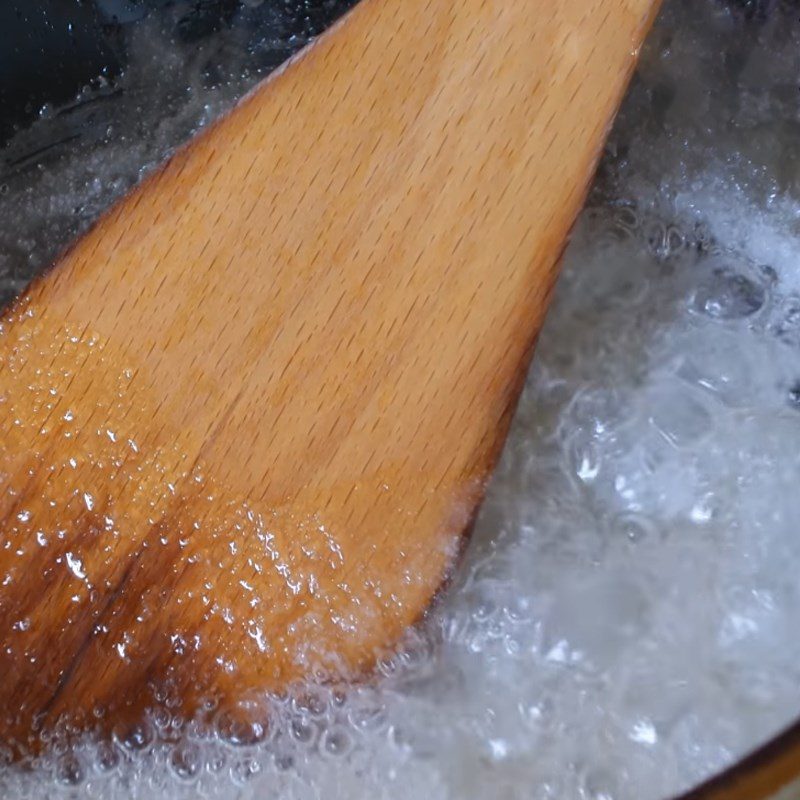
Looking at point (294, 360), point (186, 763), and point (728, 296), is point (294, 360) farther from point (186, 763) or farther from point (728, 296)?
point (728, 296)

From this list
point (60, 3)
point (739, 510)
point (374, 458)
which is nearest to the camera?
point (374, 458)

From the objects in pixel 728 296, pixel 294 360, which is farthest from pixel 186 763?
pixel 728 296

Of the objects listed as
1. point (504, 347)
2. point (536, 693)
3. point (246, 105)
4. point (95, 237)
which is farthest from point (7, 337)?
point (536, 693)

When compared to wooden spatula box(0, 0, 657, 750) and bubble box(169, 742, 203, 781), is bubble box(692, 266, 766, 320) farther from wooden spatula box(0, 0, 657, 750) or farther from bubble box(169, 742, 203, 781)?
bubble box(169, 742, 203, 781)

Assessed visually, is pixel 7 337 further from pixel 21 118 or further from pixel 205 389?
pixel 21 118

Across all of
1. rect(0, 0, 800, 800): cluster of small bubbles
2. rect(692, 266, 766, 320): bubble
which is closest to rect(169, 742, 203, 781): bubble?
rect(0, 0, 800, 800): cluster of small bubbles

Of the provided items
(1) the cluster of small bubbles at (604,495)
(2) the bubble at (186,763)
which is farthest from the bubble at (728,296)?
(2) the bubble at (186,763)
